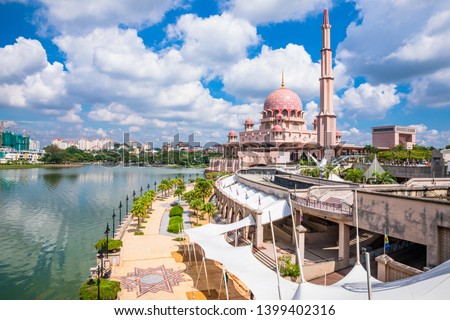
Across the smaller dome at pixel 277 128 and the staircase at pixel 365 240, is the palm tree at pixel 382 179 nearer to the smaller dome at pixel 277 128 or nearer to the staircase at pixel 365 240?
the staircase at pixel 365 240

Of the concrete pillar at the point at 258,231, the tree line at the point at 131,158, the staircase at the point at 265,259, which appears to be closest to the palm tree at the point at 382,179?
the concrete pillar at the point at 258,231

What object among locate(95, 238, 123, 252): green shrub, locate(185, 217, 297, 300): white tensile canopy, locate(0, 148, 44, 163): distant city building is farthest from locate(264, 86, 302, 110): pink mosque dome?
locate(0, 148, 44, 163): distant city building

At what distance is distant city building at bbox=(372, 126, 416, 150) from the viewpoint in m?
87.6

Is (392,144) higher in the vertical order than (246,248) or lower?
higher

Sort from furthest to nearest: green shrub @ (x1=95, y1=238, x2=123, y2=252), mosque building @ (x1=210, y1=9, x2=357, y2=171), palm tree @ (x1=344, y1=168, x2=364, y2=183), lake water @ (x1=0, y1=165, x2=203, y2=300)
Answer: mosque building @ (x1=210, y1=9, x2=357, y2=171) < palm tree @ (x1=344, y1=168, x2=364, y2=183) < green shrub @ (x1=95, y1=238, x2=123, y2=252) < lake water @ (x1=0, y1=165, x2=203, y2=300)

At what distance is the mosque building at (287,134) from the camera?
63938mm

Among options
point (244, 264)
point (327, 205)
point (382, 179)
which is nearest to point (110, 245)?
point (244, 264)

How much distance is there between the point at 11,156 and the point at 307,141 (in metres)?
141

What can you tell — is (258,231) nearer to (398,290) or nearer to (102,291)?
(102,291)

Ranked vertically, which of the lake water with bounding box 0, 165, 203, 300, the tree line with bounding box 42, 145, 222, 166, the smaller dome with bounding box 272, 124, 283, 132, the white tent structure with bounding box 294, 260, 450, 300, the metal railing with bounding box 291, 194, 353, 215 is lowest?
the lake water with bounding box 0, 165, 203, 300

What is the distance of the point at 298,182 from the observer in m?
26.8

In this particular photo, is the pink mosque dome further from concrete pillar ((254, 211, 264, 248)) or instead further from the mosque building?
concrete pillar ((254, 211, 264, 248))

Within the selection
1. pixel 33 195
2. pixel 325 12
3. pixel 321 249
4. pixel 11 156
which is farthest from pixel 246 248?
pixel 11 156

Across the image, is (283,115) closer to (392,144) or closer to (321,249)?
(392,144)
